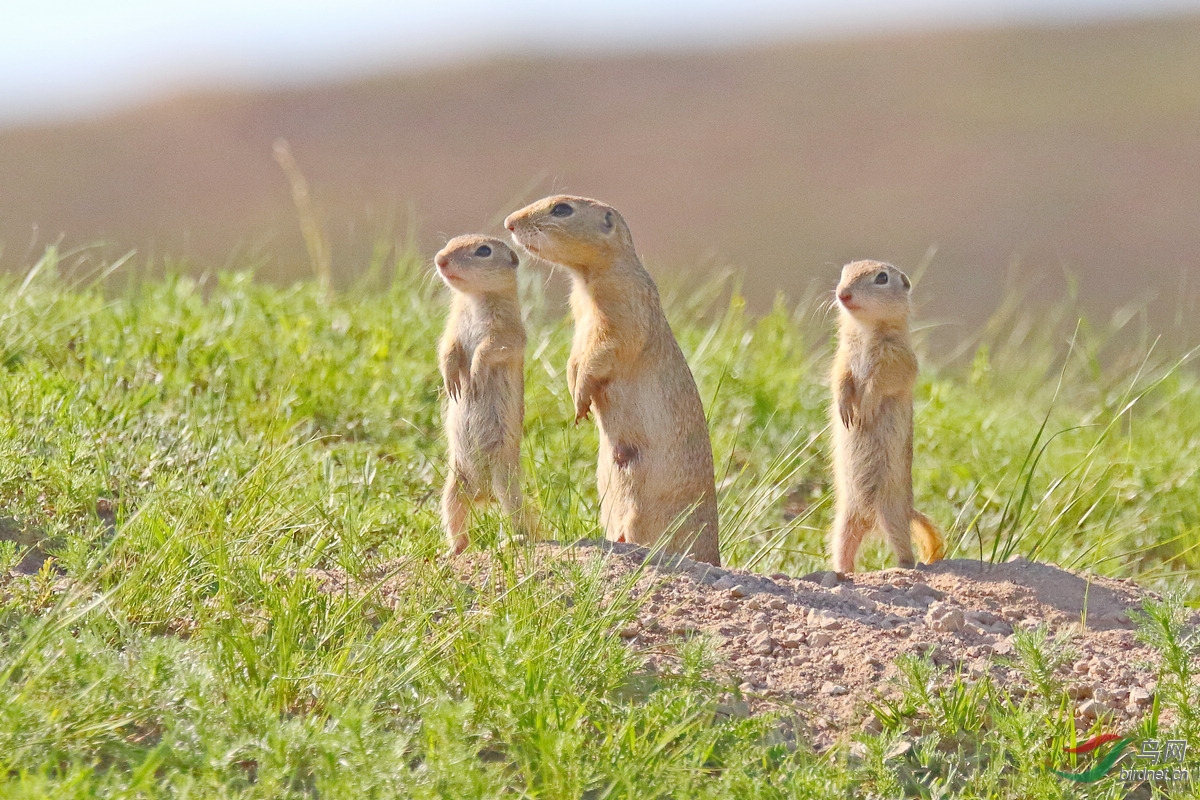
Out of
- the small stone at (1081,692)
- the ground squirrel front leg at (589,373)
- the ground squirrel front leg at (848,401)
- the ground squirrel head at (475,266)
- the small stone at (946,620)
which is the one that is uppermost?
the ground squirrel head at (475,266)

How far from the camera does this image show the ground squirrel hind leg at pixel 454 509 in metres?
4.60

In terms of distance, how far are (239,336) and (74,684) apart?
10.7ft

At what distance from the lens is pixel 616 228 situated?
16.3 ft

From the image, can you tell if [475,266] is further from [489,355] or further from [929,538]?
[929,538]

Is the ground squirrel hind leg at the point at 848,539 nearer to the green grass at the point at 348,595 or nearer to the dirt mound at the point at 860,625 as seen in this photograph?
the green grass at the point at 348,595

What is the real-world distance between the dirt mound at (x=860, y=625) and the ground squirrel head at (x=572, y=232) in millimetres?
1181

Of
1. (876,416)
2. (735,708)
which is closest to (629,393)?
(876,416)

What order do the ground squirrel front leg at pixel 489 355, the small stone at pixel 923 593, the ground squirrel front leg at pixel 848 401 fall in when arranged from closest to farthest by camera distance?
1. the small stone at pixel 923 593
2. the ground squirrel front leg at pixel 489 355
3. the ground squirrel front leg at pixel 848 401

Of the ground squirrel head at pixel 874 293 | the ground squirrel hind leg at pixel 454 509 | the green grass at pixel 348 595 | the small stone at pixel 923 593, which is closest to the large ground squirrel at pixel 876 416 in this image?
the ground squirrel head at pixel 874 293

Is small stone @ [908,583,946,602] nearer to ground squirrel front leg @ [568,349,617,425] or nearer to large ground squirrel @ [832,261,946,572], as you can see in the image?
large ground squirrel @ [832,261,946,572]

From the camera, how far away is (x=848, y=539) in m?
4.88

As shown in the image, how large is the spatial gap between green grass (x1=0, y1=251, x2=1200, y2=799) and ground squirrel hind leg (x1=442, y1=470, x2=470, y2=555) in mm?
61

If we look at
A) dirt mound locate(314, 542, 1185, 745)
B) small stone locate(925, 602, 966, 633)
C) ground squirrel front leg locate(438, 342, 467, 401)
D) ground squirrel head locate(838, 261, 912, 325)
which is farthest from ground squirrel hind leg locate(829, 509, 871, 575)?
ground squirrel front leg locate(438, 342, 467, 401)

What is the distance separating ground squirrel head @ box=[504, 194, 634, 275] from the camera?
4793mm
